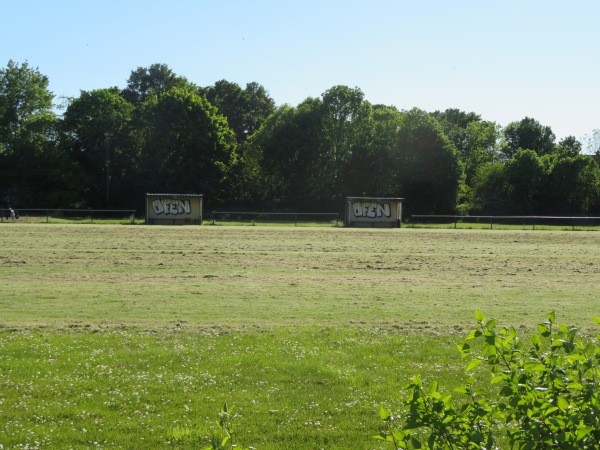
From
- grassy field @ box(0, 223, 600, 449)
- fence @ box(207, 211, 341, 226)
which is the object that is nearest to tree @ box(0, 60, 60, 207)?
fence @ box(207, 211, 341, 226)

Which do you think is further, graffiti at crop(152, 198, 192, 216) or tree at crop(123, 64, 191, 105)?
tree at crop(123, 64, 191, 105)

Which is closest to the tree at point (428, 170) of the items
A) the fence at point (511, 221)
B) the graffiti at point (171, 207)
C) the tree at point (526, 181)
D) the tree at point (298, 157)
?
the tree at point (526, 181)

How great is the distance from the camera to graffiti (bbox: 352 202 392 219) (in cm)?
5781

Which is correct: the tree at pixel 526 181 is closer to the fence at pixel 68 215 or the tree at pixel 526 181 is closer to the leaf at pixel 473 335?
the fence at pixel 68 215

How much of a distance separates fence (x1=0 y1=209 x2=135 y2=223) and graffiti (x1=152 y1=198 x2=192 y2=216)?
7.07 feet

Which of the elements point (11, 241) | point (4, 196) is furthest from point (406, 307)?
point (4, 196)

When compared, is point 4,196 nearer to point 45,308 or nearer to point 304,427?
point 45,308

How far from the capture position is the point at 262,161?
259 ft

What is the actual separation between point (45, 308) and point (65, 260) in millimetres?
11561

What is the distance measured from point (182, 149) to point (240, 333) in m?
64.8

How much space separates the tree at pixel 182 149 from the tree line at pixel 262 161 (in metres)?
0.11

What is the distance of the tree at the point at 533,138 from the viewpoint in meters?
98.3

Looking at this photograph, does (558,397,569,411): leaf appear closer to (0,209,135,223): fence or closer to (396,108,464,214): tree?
(0,209,135,223): fence

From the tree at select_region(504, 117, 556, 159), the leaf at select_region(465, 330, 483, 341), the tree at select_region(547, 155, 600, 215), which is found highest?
the tree at select_region(504, 117, 556, 159)
